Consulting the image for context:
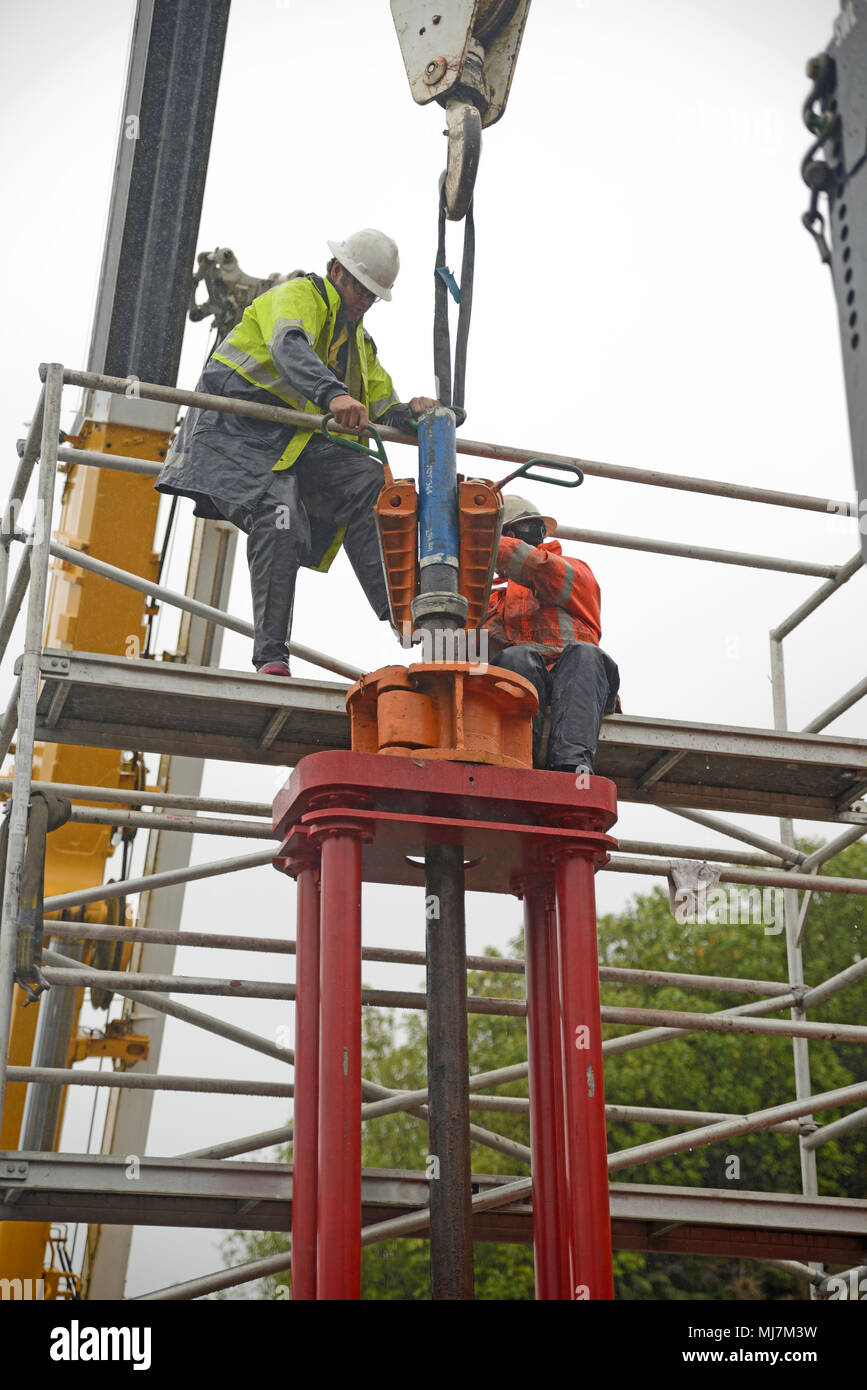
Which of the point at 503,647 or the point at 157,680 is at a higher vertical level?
the point at 503,647

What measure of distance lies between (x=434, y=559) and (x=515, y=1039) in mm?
27051

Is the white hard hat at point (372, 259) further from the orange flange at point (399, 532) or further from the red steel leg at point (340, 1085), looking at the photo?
the red steel leg at point (340, 1085)

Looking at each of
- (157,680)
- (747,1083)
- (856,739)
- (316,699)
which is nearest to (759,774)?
(856,739)

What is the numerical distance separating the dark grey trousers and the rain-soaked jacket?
1.46 m

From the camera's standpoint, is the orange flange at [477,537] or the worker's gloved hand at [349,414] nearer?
the orange flange at [477,537]

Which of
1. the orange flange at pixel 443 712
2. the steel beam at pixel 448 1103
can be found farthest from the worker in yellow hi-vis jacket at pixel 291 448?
the steel beam at pixel 448 1103

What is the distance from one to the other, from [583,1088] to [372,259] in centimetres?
394

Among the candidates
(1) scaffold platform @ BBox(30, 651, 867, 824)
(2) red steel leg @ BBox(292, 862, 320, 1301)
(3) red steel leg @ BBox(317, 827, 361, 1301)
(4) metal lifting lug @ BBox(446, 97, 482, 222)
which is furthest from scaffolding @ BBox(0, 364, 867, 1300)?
(4) metal lifting lug @ BBox(446, 97, 482, 222)

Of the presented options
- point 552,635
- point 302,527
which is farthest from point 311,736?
point 552,635

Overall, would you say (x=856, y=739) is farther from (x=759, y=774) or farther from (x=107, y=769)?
(x=107, y=769)

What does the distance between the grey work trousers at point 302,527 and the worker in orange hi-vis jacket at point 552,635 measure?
1.92ft

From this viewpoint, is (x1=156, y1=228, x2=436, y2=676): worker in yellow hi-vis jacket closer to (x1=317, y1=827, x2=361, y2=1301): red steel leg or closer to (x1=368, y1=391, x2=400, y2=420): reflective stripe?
(x1=368, y1=391, x2=400, y2=420): reflective stripe

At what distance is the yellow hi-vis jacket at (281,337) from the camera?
700 centimetres
